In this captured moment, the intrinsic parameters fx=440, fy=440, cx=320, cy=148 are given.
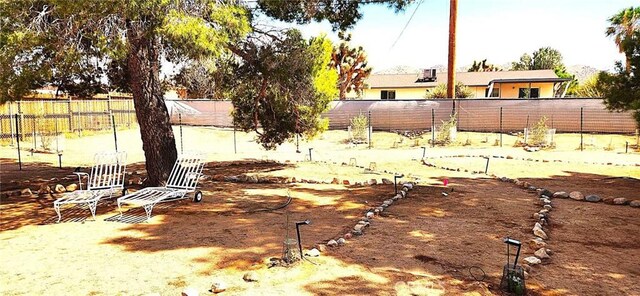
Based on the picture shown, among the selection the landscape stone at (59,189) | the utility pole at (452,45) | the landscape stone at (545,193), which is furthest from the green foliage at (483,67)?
the landscape stone at (59,189)

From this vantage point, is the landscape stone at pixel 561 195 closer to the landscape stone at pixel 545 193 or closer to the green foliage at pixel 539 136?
the landscape stone at pixel 545 193

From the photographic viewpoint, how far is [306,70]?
28.3 feet

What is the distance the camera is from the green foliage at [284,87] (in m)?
8.37

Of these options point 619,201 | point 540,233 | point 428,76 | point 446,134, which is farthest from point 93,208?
point 428,76

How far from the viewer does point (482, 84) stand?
2902cm

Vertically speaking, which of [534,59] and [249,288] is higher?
[534,59]

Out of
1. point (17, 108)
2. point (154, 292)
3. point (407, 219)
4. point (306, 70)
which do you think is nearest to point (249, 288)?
point (154, 292)

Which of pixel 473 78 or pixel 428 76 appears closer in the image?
pixel 473 78

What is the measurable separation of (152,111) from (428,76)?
87.8ft

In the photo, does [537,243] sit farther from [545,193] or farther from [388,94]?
[388,94]

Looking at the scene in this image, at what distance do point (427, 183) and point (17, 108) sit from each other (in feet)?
57.7

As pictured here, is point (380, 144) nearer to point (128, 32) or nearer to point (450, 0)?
point (450, 0)

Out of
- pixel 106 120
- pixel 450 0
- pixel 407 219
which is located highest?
pixel 450 0

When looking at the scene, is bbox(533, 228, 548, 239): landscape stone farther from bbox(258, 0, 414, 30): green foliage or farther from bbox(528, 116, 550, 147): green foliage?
bbox(528, 116, 550, 147): green foliage
